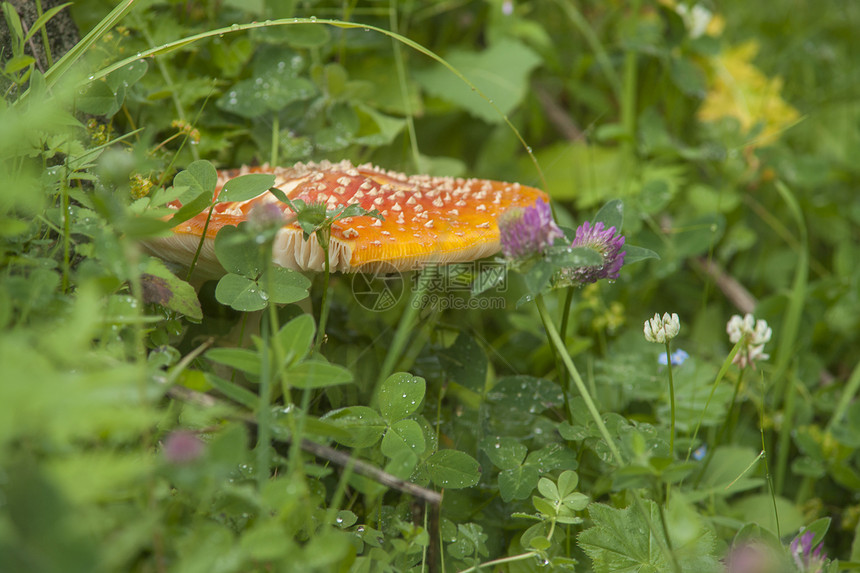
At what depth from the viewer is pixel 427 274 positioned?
4.56 feet

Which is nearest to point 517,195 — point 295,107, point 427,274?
point 427,274

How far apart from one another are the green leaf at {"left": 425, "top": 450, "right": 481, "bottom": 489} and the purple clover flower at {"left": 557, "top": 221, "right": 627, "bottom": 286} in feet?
1.58

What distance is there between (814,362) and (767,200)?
3.62 ft

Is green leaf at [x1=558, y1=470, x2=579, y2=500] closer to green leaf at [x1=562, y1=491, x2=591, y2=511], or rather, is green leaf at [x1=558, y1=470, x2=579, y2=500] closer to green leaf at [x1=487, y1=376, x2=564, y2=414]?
green leaf at [x1=562, y1=491, x2=591, y2=511]

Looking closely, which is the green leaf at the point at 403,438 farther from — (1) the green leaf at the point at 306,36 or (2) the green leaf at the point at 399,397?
(1) the green leaf at the point at 306,36

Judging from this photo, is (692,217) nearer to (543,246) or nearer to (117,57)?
(543,246)

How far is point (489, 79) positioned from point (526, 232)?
5.83 feet

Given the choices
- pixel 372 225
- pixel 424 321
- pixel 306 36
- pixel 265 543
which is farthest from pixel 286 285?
pixel 306 36

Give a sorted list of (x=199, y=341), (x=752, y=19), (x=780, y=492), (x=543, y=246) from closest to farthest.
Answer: (x=543, y=246) < (x=199, y=341) < (x=780, y=492) < (x=752, y=19)

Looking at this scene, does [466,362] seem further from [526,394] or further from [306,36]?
[306,36]

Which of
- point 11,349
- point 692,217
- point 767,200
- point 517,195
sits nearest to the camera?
point 11,349

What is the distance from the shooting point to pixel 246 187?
1401 millimetres

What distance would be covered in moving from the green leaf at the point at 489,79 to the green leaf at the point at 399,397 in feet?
5.25

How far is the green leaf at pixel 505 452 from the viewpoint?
1.49 m
